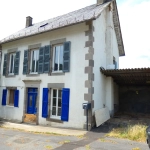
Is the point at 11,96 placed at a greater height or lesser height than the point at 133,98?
greater

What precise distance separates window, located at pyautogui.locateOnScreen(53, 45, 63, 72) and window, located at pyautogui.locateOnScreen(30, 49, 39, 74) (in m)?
1.46

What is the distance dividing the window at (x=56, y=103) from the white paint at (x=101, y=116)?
6.94 feet

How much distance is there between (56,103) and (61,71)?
1.80 meters

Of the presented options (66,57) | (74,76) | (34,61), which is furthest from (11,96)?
(74,76)

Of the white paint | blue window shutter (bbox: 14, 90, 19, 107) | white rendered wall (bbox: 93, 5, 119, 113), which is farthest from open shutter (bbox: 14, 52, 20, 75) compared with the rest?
the white paint

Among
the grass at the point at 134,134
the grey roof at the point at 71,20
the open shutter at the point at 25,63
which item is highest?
the grey roof at the point at 71,20

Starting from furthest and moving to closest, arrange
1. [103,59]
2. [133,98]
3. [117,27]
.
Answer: [133,98]
[117,27]
[103,59]

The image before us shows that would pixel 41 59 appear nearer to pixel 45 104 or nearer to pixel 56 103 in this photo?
pixel 45 104

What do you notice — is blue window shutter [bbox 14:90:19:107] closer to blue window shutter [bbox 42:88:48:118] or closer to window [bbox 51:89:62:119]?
blue window shutter [bbox 42:88:48:118]

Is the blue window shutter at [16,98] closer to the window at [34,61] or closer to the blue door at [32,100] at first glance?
the blue door at [32,100]

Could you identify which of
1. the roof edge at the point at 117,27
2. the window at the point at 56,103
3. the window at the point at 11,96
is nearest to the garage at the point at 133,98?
the roof edge at the point at 117,27

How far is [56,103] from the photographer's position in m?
9.00

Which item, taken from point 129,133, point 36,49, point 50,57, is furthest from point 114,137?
point 36,49

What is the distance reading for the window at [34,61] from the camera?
10258mm
